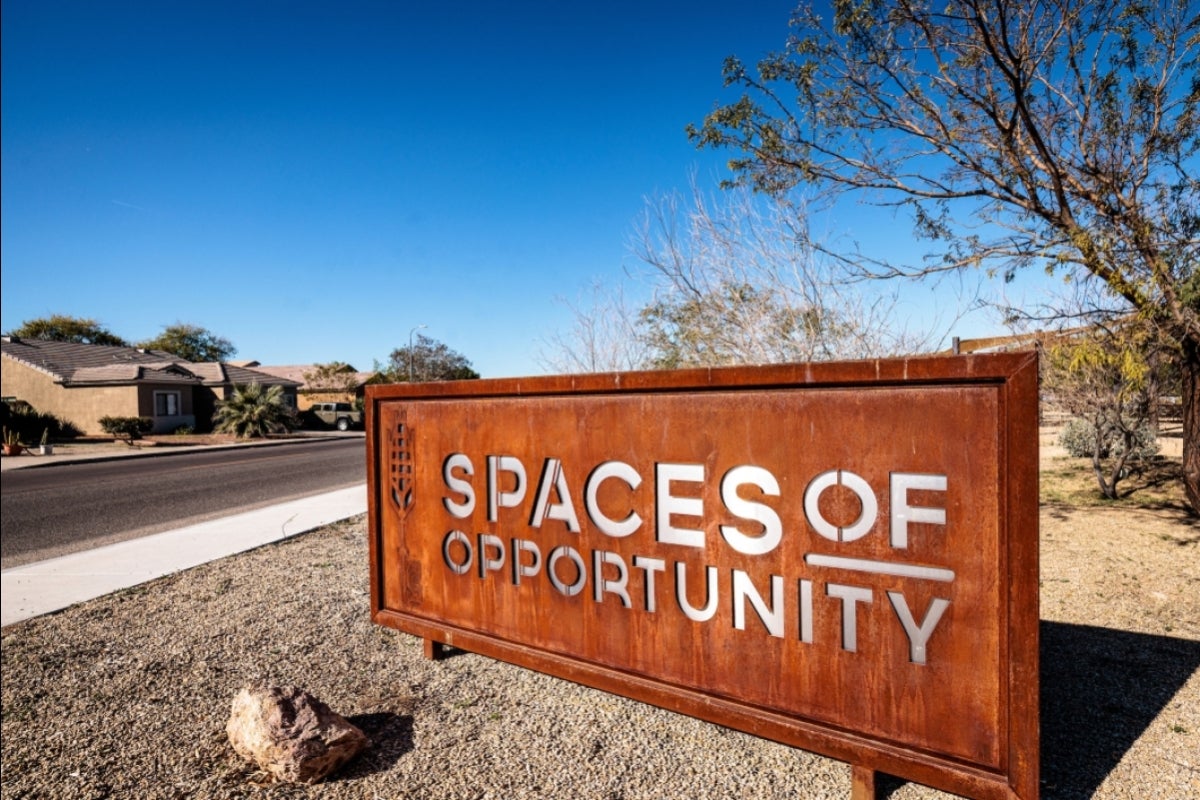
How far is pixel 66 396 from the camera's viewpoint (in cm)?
3098

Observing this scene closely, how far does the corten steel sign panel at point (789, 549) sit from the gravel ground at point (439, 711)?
1.04ft

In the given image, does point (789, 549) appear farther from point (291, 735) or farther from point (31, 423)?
point (31, 423)

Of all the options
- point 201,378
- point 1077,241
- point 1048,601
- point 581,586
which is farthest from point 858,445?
point 201,378

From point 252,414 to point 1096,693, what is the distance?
3160cm

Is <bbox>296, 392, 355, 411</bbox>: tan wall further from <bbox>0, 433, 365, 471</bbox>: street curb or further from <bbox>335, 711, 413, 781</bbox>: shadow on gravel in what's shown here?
<bbox>335, 711, 413, 781</bbox>: shadow on gravel

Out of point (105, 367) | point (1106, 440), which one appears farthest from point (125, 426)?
point (1106, 440)

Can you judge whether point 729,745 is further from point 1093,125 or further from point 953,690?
point 1093,125

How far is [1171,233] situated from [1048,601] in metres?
4.08

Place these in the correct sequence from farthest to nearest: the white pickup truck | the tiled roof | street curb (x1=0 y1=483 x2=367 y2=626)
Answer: the white pickup truck → the tiled roof → street curb (x1=0 y1=483 x2=367 y2=626)

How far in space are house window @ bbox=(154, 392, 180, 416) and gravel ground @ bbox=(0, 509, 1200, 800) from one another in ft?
109

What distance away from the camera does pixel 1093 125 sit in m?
6.20

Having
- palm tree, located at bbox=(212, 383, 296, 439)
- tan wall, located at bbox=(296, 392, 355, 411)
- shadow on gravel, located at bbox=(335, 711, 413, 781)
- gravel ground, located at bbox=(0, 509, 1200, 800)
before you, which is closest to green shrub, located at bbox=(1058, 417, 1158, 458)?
gravel ground, located at bbox=(0, 509, 1200, 800)

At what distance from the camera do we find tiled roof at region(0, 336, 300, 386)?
31.0 metres

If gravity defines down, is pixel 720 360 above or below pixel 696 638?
above
